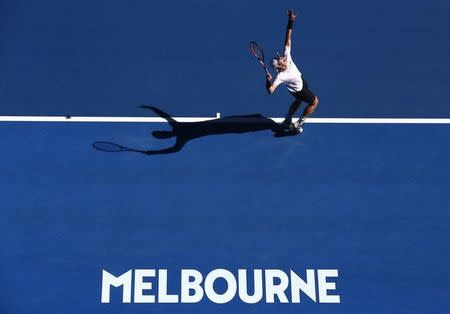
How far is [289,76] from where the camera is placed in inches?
667

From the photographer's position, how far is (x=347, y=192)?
16.7 metres

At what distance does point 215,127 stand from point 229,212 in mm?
2220

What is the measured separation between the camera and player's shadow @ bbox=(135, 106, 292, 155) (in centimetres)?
1766

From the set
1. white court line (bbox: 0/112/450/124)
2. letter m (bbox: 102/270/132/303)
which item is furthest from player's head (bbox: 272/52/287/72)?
letter m (bbox: 102/270/132/303)

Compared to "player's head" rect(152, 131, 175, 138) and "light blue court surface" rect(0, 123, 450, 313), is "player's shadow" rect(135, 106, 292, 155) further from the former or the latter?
"light blue court surface" rect(0, 123, 450, 313)

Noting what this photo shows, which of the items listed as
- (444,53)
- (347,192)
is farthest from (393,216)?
(444,53)

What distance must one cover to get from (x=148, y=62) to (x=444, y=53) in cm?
659

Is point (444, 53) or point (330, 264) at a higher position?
point (444, 53)

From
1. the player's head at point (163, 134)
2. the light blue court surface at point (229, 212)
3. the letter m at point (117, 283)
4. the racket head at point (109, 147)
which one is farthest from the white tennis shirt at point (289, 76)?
the letter m at point (117, 283)

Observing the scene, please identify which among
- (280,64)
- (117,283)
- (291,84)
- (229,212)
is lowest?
(117,283)

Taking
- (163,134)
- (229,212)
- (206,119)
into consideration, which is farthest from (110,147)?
(229,212)

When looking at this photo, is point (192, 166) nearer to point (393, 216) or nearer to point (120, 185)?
point (120, 185)

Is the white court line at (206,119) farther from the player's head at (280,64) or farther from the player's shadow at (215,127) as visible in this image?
the player's head at (280,64)

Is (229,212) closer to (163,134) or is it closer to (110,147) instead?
(163,134)
